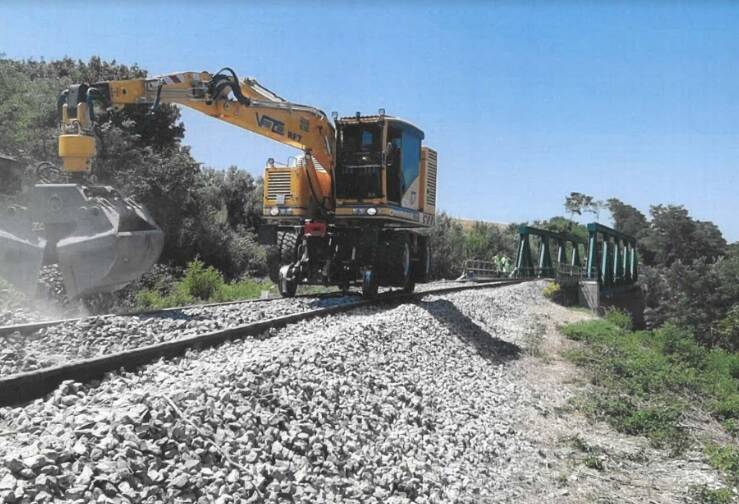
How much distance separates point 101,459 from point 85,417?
48 cm

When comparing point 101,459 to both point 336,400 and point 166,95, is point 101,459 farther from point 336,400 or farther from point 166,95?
point 166,95

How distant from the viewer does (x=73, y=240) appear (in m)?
7.50

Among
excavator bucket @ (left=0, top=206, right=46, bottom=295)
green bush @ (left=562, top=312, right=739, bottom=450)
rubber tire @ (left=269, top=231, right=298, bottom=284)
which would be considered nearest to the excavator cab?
rubber tire @ (left=269, top=231, right=298, bottom=284)

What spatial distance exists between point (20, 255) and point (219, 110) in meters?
4.23

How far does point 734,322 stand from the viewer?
3519 cm

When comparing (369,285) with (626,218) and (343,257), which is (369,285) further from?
(626,218)

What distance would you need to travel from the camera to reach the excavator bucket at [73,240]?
24.5 feet

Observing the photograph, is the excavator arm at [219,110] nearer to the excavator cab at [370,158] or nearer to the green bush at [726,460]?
the excavator cab at [370,158]

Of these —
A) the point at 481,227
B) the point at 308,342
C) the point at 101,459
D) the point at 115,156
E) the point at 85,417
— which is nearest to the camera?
the point at 101,459

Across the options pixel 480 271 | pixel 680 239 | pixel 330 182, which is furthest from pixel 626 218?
pixel 330 182

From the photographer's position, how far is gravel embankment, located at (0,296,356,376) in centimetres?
574

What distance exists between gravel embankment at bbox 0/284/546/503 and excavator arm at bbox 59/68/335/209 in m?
3.70

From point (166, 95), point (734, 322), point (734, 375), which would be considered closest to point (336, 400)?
point (166, 95)

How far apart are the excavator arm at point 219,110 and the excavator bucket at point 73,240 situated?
0.59 m
